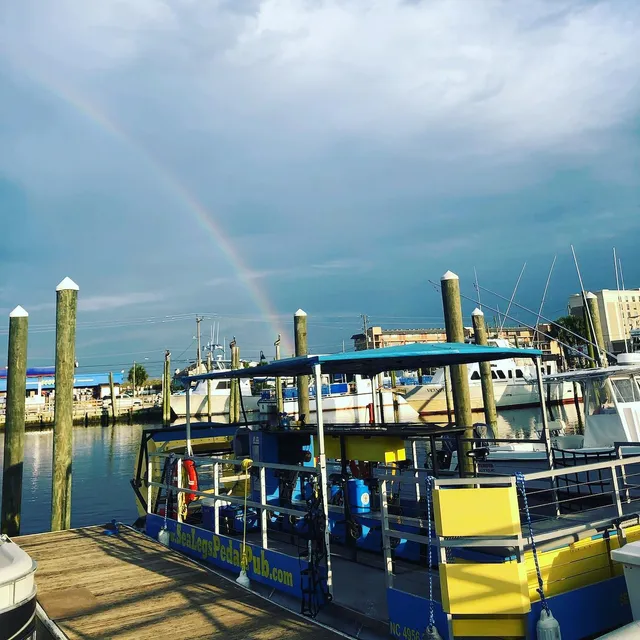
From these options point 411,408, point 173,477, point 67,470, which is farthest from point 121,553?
point 411,408

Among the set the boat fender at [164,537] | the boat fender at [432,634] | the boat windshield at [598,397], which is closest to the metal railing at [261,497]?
the boat fender at [164,537]

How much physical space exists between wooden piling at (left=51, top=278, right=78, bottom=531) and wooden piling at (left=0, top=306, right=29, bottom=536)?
747 mm

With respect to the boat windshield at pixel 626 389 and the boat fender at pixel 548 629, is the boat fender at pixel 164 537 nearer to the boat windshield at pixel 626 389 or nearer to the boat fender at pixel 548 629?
the boat fender at pixel 548 629

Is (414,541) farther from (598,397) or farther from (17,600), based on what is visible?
(598,397)

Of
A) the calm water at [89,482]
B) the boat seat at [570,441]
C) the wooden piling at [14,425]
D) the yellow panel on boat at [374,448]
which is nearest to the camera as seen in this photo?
the yellow panel on boat at [374,448]

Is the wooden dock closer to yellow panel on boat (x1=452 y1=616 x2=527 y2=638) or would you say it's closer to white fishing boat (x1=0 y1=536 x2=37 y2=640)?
white fishing boat (x1=0 y1=536 x2=37 y2=640)

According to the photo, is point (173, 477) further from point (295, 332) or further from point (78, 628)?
point (295, 332)

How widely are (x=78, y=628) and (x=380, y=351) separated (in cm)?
478

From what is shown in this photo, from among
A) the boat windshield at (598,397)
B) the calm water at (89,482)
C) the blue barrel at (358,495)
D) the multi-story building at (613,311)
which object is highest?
the multi-story building at (613,311)

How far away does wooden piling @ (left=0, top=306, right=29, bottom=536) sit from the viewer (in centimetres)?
1218

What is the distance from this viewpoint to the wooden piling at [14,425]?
1218 centimetres

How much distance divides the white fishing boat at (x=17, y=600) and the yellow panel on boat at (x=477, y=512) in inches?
159

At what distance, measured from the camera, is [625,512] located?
6.74 m

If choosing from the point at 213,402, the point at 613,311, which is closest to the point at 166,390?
the point at 213,402
